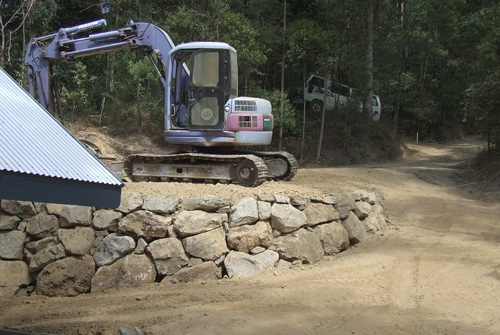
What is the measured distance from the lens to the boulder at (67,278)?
293 inches

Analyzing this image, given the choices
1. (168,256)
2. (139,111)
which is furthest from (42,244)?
(139,111)

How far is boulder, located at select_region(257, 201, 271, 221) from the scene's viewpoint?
793 cm

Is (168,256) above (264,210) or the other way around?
the other way around

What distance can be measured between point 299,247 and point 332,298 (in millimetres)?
1719

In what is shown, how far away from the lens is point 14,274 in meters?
7.80

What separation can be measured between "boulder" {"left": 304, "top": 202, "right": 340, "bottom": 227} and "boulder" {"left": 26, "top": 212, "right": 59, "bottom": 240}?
4.22 m

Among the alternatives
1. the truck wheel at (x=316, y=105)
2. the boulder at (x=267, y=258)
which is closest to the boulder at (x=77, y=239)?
the boulder at (x=267, y=258)

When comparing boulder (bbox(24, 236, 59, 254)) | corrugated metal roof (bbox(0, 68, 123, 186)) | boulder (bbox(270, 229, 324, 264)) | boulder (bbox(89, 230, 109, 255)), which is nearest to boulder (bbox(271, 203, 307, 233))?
boulder (bbox(270, 229, 324, 264))

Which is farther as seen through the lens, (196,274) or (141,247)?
(141,247)

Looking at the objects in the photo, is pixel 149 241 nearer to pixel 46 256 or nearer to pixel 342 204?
pixel 46 256

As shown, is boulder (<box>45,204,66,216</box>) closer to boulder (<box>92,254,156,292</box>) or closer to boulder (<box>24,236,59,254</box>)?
boulder (<box>24,236,59,254</box>)

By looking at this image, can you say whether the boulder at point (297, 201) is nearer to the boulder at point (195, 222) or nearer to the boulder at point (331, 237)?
the boulder at point (331, 237)

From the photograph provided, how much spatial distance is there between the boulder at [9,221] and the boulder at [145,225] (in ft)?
6.14

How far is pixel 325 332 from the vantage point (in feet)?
17.1
